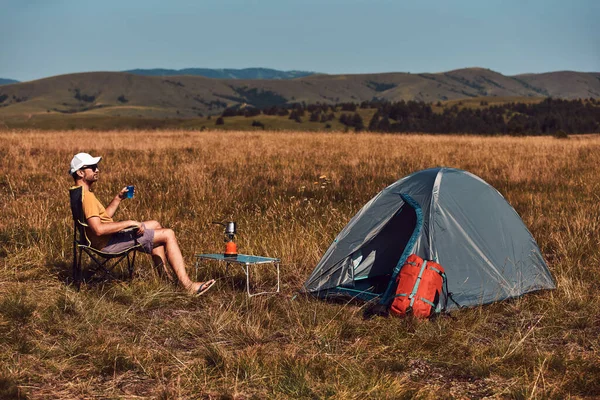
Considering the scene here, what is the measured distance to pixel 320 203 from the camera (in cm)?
1284

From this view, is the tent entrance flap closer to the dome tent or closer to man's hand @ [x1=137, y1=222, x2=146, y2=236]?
the dome tent

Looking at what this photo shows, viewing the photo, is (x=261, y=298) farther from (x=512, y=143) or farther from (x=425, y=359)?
(x=512, y=143)

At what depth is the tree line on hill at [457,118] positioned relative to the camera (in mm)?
59738

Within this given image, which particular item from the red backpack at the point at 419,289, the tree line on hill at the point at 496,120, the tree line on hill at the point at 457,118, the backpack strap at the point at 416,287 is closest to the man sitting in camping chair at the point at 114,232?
the red backpack at the point at 419,289

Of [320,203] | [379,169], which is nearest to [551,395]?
[320,203]

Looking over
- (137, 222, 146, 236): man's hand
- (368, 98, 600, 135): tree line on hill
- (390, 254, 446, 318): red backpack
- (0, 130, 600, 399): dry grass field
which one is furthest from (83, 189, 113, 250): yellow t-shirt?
(368, 98, 600, 135): tree line on hill

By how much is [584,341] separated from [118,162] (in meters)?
14.7

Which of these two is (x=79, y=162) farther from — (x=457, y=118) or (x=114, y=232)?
(x=457, y=118)

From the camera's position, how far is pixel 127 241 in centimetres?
732

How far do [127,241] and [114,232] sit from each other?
0.25m

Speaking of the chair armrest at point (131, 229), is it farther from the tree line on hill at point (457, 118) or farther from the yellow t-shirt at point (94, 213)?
the tree line on hill at point (457, 118)

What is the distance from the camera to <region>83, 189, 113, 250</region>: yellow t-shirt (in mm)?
7070

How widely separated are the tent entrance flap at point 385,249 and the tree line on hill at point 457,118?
50.0 m

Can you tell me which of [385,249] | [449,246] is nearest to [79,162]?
[385,249]
